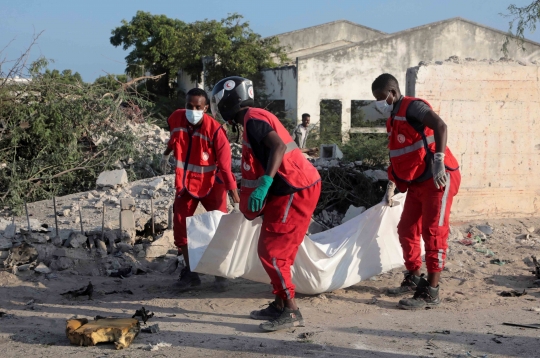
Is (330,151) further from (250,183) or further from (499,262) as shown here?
(250,183)

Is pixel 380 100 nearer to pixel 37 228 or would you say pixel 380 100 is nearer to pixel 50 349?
pixel 50 349

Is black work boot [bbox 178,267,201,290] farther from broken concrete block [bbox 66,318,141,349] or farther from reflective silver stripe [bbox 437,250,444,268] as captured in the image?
reflective silver stripe [bbox 437,250,444,268]

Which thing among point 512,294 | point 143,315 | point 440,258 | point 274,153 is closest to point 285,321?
point 143,315

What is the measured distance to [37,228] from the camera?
793 centimetres

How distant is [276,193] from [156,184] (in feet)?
18.8

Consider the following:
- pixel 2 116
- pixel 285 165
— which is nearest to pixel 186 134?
pixel 285 165

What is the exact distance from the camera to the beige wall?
790cm

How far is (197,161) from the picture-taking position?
5.62 metres

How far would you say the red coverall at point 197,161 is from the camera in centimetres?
559

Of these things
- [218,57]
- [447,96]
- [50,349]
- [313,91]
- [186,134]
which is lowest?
[50,349]

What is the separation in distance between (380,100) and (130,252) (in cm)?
335

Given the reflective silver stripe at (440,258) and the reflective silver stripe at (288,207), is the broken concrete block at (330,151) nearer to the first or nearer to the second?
the reflective silver stripe at (440,258)

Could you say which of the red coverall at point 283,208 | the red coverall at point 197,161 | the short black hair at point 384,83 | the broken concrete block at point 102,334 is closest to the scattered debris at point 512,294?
the short black hair at point 384,83

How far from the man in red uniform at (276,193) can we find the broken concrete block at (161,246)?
2.71 meters
